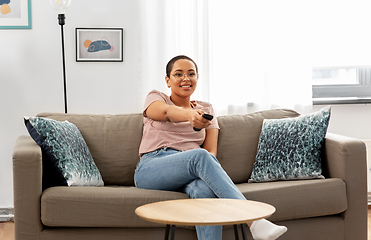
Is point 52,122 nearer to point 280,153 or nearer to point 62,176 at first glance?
point 62,176

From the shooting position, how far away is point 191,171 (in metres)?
1.77

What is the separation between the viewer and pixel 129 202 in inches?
72.6

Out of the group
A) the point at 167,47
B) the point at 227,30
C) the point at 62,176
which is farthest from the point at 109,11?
the point at 62,176

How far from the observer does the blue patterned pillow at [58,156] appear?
6.45 feet

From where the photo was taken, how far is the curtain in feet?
9.64

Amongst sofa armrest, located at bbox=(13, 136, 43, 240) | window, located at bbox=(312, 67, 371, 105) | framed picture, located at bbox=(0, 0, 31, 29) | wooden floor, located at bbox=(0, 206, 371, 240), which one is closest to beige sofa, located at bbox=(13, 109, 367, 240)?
sofa armrest, located at bbox=(13, 136, 43, 240)

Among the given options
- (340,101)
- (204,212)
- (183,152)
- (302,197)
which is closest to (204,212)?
(204,212)

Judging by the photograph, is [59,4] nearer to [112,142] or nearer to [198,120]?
[112,142]

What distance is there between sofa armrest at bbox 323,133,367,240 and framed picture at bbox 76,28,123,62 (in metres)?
1.74

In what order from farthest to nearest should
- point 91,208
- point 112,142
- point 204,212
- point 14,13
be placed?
point 14,13 → point 112,142 → point 91,208 → point 204,212

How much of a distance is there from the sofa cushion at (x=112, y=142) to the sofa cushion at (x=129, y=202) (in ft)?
→ 1.25

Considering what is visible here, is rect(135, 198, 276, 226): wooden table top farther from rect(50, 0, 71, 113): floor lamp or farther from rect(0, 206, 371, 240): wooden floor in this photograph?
rect(50, 0, 71, 113): floor lamp

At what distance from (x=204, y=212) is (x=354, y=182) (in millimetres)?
1140

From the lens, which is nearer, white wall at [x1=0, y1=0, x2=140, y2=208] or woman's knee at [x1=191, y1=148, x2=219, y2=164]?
Answer: woman's knee at [x1=191, y1=148, x2=219, y2=164]
